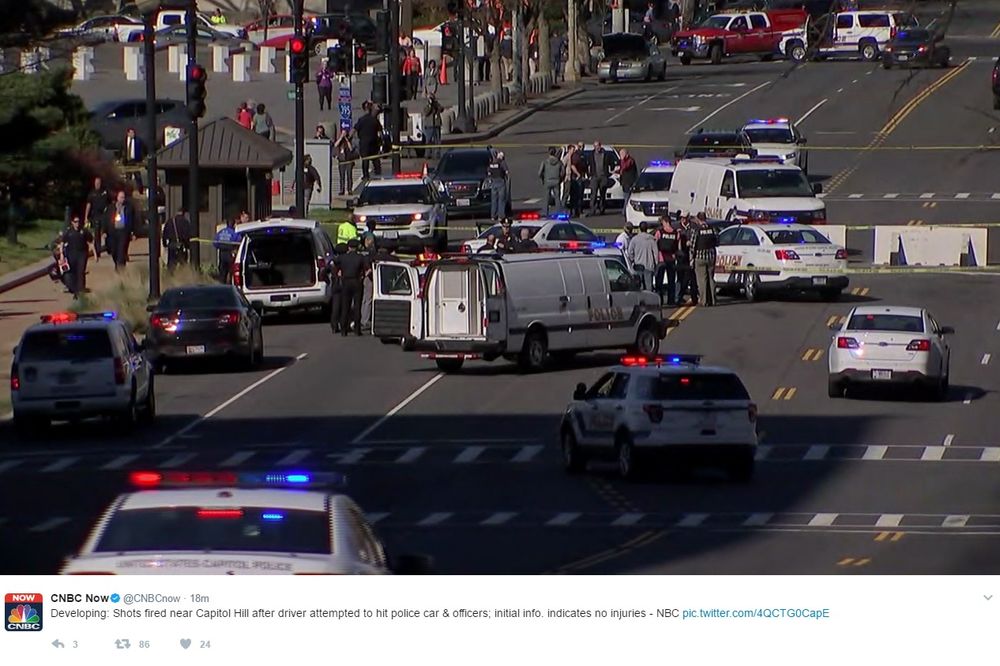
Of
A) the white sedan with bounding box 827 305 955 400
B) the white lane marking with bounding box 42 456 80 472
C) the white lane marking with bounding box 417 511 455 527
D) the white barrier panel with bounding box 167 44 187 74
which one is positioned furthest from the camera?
the white barrier panel with bounding box 167 44 187 74

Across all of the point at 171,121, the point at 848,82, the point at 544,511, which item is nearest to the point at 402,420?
the point at 544,511

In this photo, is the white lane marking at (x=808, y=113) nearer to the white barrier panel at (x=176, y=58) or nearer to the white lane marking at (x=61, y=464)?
the white barrier panel at (x=176, y=58)

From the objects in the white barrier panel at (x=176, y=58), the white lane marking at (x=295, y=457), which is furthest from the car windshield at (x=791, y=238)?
the white barrier panel at (x=176, y=58)

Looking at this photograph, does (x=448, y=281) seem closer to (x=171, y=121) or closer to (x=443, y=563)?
(x=443, y=563)

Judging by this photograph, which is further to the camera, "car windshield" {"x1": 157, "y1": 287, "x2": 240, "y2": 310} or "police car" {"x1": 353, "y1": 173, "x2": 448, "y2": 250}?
"police car" {"x1": 353, "y1": 173, "x2": 448, "y2": 250}

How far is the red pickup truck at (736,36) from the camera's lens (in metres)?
84.1

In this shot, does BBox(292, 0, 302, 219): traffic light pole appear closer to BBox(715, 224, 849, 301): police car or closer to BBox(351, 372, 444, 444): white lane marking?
BBox(715, 224, 849, 301): police car

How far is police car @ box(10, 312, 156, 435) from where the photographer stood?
2919 cm

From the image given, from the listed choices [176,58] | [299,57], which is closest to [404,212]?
[299,57]

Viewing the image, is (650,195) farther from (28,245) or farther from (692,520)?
(692,520)

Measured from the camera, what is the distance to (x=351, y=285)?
38.4 metres

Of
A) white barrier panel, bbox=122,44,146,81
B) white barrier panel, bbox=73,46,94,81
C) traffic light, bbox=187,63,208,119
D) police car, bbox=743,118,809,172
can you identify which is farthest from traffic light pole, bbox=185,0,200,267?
white barrier panel, bbox=122,44,146,81

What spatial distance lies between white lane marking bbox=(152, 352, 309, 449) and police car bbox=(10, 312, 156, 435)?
840 mm
